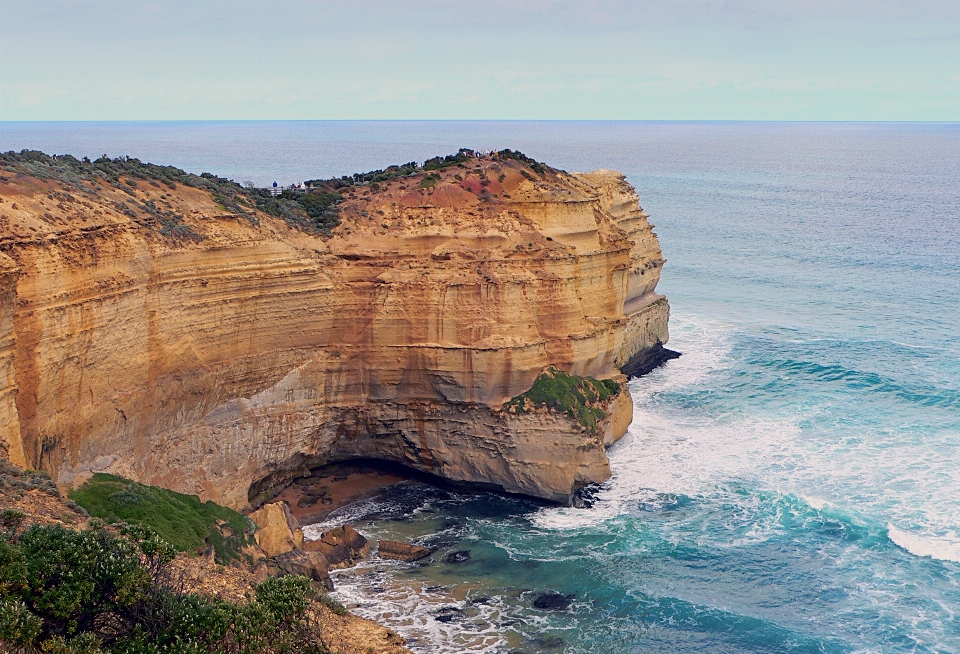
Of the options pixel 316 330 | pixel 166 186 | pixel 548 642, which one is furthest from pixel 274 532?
pixel 166 186

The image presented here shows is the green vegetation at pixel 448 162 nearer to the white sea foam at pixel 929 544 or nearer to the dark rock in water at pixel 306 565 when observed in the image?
the dark rock in water at pixel 306 565

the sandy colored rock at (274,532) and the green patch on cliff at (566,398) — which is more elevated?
the green patch on cliff at (566,398)

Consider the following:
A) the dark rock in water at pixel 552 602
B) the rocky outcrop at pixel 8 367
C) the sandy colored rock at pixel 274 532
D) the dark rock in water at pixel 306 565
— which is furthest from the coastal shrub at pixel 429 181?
the rocky outcrop at pixel 8 367

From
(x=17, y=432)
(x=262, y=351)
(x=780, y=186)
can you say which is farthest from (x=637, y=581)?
(x=780, y=186)

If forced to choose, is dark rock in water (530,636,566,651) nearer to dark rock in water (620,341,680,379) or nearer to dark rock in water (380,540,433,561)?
dark rock in water (380,540,433,561)

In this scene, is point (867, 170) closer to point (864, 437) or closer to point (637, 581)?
point (864, 437)

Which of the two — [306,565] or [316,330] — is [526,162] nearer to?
[316,330]
